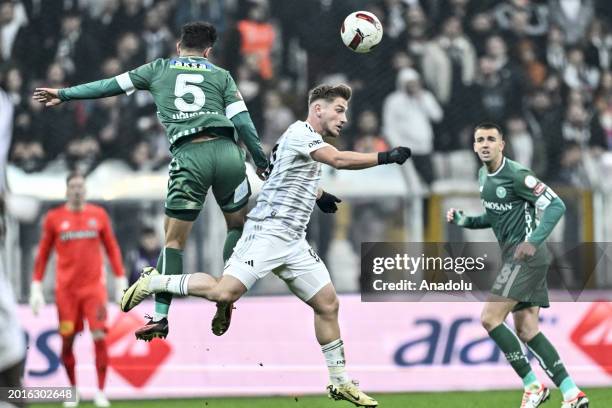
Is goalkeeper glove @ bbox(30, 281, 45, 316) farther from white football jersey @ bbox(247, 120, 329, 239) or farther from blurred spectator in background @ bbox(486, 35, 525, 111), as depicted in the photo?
blurred spectator in background @ bbox(486, 35, 525, 111)

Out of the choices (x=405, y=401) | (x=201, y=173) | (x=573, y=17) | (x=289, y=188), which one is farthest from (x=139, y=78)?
(x=573, y=17)

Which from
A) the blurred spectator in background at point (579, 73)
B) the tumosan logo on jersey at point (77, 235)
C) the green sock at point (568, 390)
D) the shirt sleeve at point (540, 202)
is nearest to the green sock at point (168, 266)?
the shirt sleeve at point (540, 202)

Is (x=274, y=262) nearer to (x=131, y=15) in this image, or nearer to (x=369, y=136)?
(x=369, y=136)

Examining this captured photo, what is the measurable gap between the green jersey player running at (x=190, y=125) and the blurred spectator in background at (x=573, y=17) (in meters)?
7.61

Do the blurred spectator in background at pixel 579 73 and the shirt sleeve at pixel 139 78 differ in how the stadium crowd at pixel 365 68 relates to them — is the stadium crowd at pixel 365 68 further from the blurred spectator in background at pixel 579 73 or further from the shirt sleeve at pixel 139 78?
the shirt sleeve at pixel 139 78

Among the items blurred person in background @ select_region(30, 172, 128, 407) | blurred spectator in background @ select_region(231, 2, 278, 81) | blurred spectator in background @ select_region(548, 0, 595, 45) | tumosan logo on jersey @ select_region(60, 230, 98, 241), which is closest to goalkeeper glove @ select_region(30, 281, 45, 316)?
blurred person in background @ select_region(30, 172, 128, 407)

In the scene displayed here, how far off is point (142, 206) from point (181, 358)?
1727 mm

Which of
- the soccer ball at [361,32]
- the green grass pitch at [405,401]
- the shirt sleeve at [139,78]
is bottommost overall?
the green grass pitch at [405,401]

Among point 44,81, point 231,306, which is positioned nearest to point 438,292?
point 231,306

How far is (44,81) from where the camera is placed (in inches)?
547

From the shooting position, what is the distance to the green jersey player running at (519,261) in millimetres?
8539

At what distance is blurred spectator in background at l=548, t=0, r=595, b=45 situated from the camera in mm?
14820

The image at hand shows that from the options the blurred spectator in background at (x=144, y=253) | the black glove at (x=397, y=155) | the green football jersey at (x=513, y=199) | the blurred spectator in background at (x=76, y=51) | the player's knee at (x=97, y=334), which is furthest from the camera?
the blurred spectator in background at (x=76, y=51)

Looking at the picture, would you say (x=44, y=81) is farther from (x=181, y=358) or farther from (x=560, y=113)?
A: (x=560, y=113)
